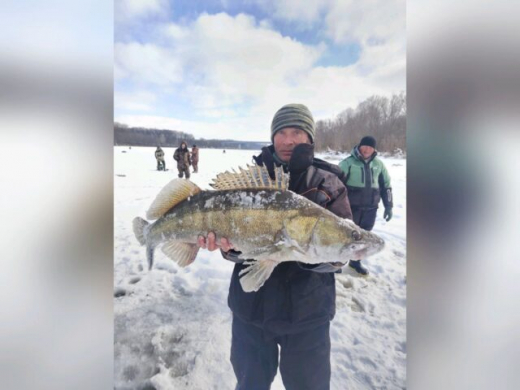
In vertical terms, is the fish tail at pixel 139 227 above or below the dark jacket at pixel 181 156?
below

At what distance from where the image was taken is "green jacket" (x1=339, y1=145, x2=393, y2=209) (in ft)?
5.17

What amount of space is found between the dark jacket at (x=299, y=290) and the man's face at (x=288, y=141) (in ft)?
0.19

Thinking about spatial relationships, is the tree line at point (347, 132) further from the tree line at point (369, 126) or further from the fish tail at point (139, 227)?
the fish tail at point (139, 227)

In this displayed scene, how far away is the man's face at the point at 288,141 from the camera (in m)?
1.22

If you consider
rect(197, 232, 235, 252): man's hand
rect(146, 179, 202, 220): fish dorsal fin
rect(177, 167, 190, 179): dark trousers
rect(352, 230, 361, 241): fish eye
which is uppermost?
rect(177, 167, 190, 179): dark trousers

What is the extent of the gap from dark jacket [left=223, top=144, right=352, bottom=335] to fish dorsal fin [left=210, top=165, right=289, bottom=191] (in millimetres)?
157

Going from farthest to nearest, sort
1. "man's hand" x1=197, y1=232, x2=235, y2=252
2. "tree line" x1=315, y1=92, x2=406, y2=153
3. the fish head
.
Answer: "tree line" x1=315, y1=92, x2=406, y2=153
"man's hand" x1=197, y1=232, x2=235, y2=252
the fish head

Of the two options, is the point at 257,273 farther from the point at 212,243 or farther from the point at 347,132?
the point at 347,132

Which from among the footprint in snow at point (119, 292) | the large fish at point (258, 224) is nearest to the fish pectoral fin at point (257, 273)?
the large fish at point (258, 224)

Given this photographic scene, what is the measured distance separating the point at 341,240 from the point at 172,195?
0.74 m

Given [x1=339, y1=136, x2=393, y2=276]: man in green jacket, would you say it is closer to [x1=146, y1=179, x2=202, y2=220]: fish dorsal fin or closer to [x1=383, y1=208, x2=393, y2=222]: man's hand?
[x1=383, y1=208, x2=393, y2=222]: man's hand

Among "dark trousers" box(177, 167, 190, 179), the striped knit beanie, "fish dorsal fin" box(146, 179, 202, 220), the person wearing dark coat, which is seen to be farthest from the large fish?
"dark trousers" box(177, 167, 190, 179)
